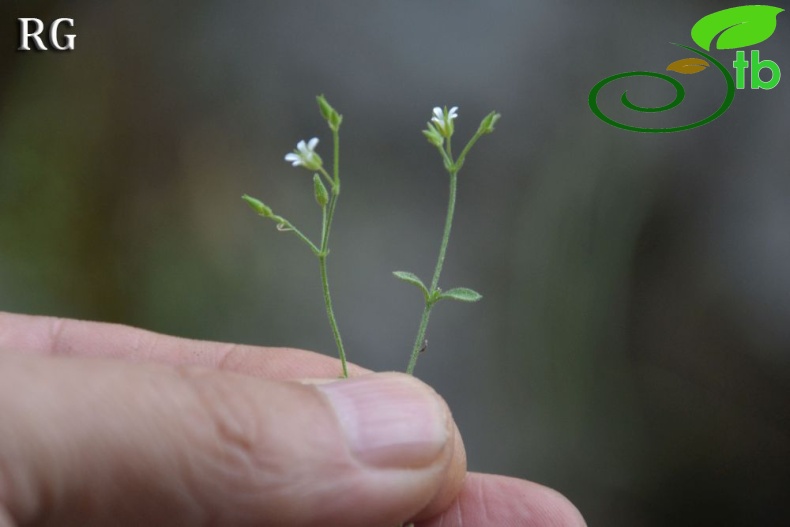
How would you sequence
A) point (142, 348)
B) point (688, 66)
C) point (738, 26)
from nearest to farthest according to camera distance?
point (142, 348)
point (738, 26)
point (688, 66)

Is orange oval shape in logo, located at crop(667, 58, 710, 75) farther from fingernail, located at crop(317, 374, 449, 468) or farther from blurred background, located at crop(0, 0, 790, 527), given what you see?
fingernail, located at crop(317, 374, 449, 468)

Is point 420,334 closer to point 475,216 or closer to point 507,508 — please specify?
point 507,508

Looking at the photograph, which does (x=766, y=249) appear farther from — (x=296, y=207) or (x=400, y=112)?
(x=296, y=207)

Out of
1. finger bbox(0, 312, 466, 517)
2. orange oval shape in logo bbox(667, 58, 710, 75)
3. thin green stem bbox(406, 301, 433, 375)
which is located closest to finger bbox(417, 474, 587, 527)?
finger bbox(0, 312, 466, 517)

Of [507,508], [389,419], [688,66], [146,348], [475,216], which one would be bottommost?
[507,508]

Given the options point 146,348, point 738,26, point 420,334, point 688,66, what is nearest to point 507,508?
point 420,334

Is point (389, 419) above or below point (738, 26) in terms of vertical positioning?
below

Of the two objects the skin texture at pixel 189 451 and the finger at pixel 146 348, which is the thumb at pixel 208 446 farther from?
the finger at pixel 146 348
